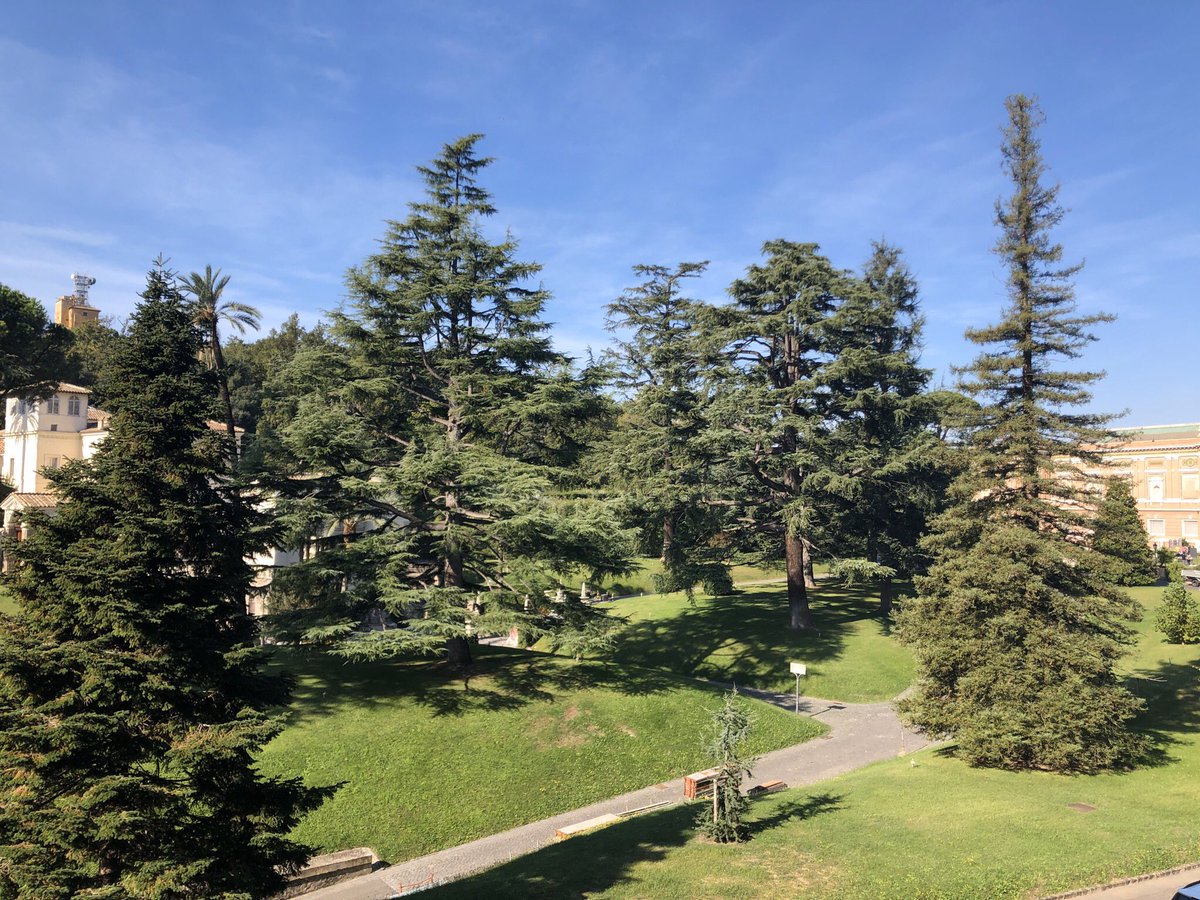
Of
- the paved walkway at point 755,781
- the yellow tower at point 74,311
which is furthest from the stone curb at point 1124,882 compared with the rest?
the yellow tower at point 74,311

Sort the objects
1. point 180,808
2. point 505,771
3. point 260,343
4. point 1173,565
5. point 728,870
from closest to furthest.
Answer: point 180,808
point 728,870
point 505,771
point 1173,565
point 260,343

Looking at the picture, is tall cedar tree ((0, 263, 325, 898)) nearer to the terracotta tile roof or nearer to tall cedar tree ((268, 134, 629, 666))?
tall cedar tree ((268, 134, 629, 666))

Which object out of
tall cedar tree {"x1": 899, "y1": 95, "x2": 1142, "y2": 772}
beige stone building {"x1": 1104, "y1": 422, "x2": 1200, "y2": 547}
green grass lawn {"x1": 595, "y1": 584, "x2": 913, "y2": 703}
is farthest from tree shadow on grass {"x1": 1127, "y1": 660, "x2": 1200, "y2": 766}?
beige stone building {"x1": 1104, "y1": 422, "x2": 1200, "y2": 547}

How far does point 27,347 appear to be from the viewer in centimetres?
4491

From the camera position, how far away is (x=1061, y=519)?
24172mm

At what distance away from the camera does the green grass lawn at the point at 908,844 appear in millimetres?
13445

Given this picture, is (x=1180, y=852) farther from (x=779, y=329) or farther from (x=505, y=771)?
(x=779, y=329)

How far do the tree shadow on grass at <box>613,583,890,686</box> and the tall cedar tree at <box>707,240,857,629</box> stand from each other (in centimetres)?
164

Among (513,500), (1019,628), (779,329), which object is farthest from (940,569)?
(779,329)

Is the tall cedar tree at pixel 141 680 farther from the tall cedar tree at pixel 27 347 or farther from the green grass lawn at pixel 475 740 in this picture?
the tall cedar tree at pixel 27 347

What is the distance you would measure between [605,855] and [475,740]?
7.66 meters

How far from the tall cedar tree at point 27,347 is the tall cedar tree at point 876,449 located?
4496 cm

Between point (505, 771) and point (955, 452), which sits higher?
point (955, 452)

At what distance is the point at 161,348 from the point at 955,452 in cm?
2365
